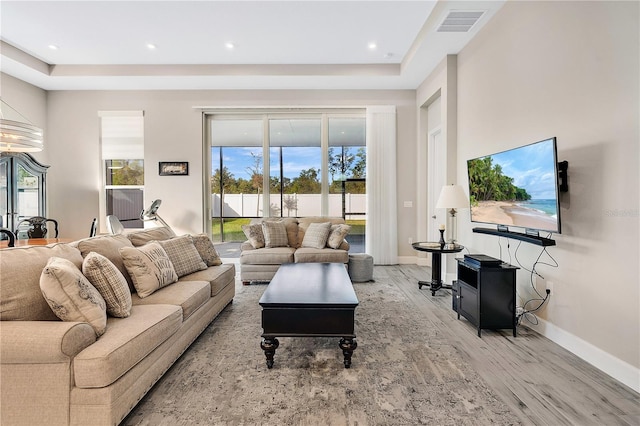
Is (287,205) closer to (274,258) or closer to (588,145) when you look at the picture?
(274,258)

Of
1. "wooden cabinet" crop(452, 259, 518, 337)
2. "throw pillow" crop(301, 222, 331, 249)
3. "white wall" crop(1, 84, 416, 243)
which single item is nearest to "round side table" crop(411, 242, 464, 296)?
"wooden cabinet" crop(452, 259, 518, 337)

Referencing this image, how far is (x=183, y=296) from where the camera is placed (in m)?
2.43

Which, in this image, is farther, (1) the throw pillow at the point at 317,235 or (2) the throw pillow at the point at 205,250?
(1) the throw pillow at the point at 317,235

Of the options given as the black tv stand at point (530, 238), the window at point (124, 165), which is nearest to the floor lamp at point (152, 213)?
the window at point (124, 165)

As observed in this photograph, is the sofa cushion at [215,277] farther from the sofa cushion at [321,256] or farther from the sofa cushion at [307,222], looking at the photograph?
the sofa cushion at [307,222]

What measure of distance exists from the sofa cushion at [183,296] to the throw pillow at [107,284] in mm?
333

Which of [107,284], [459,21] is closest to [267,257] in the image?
[107,284]

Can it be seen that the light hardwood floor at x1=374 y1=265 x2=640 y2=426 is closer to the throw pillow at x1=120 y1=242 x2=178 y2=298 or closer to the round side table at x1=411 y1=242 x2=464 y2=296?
the round side table at x1=411 y1=242 x2=464 y2=296

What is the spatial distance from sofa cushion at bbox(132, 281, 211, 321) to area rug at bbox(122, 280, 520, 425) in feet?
1.21

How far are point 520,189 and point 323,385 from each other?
2328mm

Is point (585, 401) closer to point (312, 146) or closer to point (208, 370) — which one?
point (208, 370)

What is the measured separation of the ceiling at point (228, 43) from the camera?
351 centimetres

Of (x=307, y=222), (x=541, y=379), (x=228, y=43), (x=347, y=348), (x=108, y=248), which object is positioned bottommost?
(x=541, y=379)

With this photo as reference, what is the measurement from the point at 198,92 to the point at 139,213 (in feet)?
8.33
